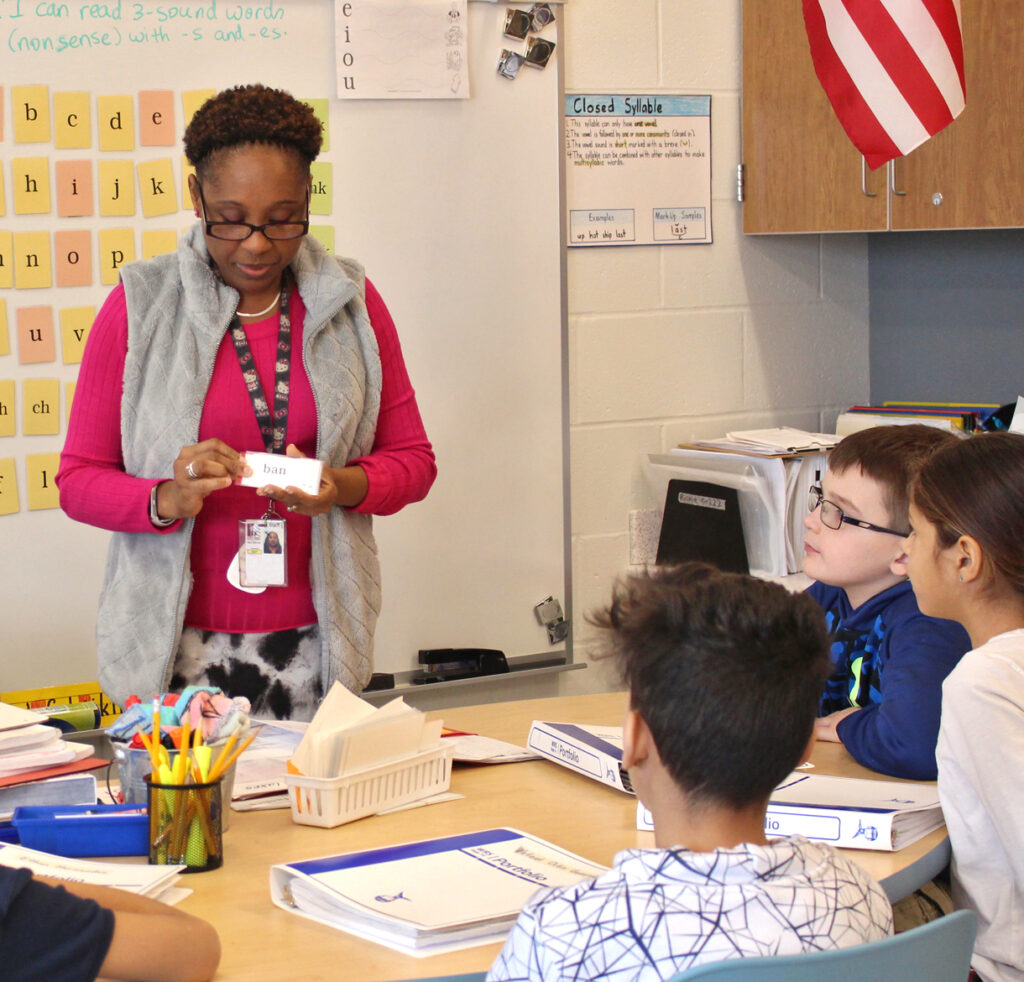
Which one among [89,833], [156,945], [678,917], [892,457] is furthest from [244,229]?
[678,917]

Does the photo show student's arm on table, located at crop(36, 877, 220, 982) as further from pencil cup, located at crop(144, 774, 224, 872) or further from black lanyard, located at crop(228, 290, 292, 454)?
black lanyard, located at crop(228, 290, 292, 454)

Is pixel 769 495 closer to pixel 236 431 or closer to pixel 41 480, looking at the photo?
pixel 236 431

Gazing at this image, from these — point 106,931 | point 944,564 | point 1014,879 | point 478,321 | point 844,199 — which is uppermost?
point 844,199

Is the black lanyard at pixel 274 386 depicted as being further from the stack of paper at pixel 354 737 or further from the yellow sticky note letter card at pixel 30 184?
the yellow sticky note letter card at pixel 30 184

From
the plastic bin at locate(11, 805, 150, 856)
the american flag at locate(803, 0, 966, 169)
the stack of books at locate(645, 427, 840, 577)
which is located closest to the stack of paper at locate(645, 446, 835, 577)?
the stack of books at locate(645, 427, 840, 577)

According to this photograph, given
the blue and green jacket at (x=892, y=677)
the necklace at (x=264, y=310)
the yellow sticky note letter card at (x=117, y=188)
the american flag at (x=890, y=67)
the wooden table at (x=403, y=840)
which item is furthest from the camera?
the yellow sticky note letter card at (x=117, y=188)

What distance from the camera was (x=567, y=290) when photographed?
126 inches

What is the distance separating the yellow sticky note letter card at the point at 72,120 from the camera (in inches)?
104

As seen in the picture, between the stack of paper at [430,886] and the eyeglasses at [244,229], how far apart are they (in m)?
1.00

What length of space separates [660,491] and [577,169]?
832 millimetres

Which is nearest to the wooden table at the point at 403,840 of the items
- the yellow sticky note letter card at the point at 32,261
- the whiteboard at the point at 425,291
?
the whiteboard at the point at 425,291

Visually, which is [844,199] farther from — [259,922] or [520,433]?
[259,922]

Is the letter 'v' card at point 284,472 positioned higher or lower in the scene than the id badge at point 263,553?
higher

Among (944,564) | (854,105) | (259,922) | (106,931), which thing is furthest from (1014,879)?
(854,105)
